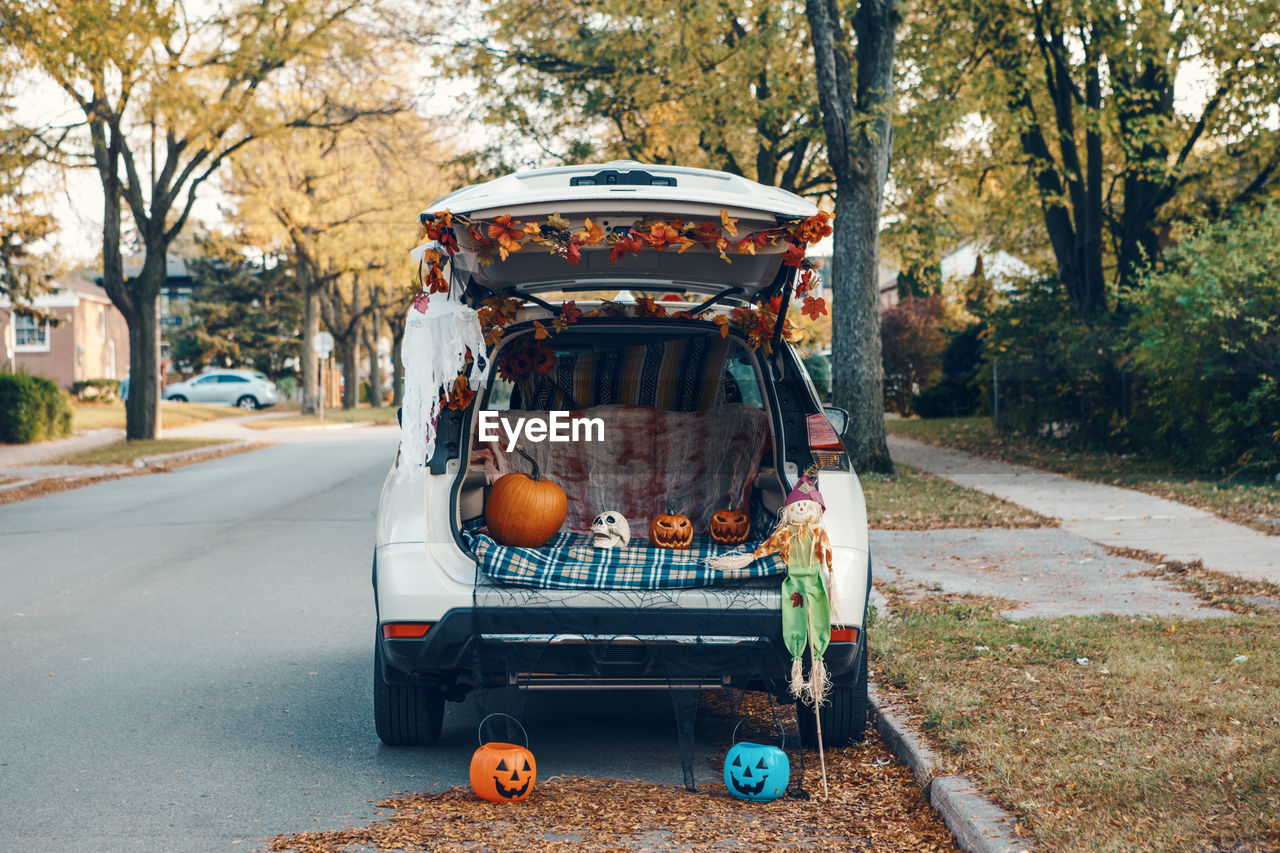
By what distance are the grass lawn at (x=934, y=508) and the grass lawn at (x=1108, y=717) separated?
14.4 feet

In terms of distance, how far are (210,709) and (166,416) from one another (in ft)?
97.9

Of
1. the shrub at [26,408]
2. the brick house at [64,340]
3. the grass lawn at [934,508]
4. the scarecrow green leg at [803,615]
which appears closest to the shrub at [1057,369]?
the grass lawn at [934,508]

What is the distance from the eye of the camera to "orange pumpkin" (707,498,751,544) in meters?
5.29

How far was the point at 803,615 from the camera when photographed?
438 cm

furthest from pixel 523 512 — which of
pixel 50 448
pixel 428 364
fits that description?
pixel 50 448

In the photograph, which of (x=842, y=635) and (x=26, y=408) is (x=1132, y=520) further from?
(x=26, y=408)

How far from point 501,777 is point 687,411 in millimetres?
2196

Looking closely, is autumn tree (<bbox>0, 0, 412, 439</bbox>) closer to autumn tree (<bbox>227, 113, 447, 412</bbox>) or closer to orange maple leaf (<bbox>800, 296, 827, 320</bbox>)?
autumn tree (<bbox>227, 113, 447, 412</bbox>)

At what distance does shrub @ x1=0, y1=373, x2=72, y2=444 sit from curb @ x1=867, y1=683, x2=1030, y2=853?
22.7 meters

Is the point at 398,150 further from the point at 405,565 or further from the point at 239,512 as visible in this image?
the point at 405,565

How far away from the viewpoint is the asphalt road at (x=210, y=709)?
4.42 m

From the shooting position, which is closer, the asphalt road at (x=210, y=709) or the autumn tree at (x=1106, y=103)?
the asphalt road at (x=210, y=709)

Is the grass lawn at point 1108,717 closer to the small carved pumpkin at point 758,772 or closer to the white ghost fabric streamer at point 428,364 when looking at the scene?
the small carved pumpkin at point 758,772

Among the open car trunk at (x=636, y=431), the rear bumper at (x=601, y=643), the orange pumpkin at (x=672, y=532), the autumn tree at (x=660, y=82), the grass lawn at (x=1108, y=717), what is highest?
the autumn tree at (x=660, y=82)
